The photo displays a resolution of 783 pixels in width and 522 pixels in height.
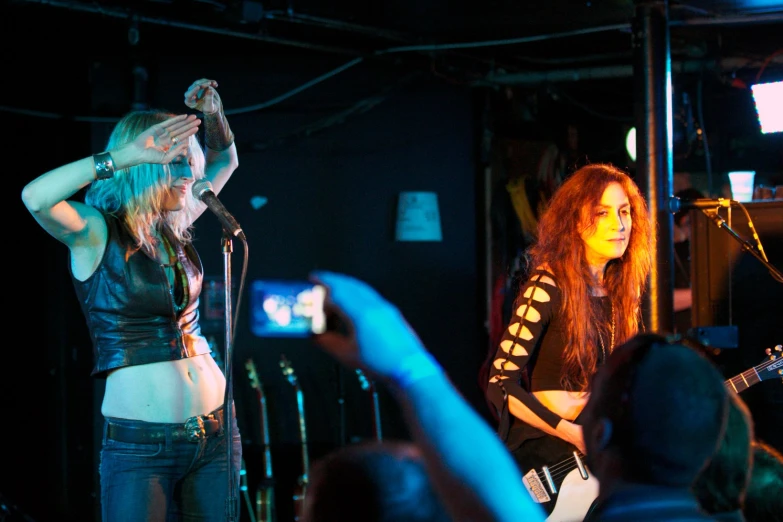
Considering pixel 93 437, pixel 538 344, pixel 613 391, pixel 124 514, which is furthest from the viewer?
pixel 93 437

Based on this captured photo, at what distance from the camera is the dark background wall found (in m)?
5.56

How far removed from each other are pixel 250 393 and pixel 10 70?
2638mm

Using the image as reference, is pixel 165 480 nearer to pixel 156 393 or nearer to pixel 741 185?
pixel 156 393

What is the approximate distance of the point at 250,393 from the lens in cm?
569

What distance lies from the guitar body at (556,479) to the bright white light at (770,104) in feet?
10.2

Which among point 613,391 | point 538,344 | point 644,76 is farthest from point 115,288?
point 644,76

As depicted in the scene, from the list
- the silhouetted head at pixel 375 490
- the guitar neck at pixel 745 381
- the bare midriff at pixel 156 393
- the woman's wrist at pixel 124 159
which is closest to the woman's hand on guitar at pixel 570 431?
the guitar neck at pixel 745 381

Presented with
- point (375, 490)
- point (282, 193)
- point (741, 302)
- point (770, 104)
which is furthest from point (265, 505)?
point (375, 490)

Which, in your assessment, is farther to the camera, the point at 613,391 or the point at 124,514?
the point at 124,514

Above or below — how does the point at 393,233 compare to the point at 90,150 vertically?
below

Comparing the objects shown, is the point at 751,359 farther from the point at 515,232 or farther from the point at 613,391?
the point at 613,391

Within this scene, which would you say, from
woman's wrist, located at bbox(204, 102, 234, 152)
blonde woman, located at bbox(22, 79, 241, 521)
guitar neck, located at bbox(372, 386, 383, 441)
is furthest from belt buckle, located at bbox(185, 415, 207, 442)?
guitar neck, located at bbox(372, 386, 383, 441)

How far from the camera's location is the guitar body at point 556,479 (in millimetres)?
3182

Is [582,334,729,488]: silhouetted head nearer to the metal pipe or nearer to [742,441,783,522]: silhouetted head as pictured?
[742,441,783,522]: silhouetted head
